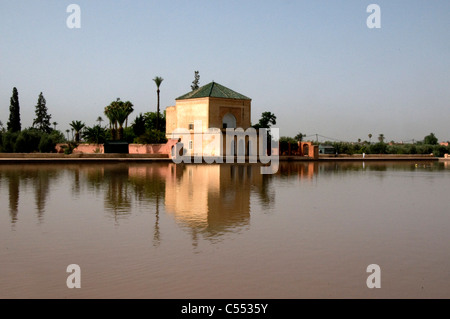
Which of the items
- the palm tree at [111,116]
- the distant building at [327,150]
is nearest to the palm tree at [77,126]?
the palm tree at [111,116]

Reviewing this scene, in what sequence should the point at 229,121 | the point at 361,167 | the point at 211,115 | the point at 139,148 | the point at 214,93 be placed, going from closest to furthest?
the point at 361,167, the point at 139,148, the point at 211,115, the point at 214,93, the point at 229,121

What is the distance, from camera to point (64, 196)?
12.7 m

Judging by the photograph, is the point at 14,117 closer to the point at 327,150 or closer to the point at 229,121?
the point at 229,121

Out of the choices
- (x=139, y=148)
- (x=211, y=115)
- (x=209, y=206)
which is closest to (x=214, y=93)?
(x=211, y=115)

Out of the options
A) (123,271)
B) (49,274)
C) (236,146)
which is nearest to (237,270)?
(123,271)

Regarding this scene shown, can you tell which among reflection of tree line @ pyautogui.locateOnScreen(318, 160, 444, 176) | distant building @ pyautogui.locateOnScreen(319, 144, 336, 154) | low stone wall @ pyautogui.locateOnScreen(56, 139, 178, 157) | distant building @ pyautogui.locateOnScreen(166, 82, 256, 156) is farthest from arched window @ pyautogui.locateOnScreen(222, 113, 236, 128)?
distant building @ pyautogui.locateOnScreen(319, 144, 336, 154)

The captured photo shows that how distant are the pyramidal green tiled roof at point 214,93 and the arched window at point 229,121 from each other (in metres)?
1.51

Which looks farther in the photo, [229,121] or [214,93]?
[229,121]

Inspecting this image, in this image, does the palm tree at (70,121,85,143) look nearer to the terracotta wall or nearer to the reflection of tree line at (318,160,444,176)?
the terracotta wall

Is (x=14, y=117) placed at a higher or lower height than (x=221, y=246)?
higher

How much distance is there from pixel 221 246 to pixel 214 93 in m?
32.9

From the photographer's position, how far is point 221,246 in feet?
22.3
